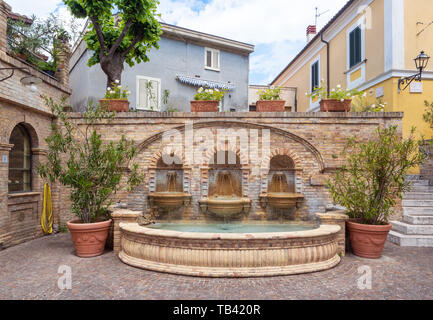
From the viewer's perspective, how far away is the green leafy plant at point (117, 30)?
768 cm

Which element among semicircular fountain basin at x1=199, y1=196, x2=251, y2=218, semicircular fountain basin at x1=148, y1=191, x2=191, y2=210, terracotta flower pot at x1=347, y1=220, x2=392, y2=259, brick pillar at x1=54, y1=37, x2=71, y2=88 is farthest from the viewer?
brick pillar at x1=54, y1=37, x2=71, y2=88

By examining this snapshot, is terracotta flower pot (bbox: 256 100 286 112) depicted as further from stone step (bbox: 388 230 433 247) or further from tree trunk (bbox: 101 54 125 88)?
tree trunk (bbox: 101 54 125 88)

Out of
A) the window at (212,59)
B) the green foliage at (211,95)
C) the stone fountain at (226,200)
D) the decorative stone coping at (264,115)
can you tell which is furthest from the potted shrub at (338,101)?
the window at (212,59)

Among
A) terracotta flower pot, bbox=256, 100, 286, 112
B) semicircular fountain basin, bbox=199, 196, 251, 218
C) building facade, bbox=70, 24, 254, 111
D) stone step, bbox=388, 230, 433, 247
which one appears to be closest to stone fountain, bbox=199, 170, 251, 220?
semicircular fountain basin, bbox=199, 196, 251, 218

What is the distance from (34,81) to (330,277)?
6.40 m

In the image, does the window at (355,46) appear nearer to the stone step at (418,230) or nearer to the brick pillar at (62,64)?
the stone step at (418,230)

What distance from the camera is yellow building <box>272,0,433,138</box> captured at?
31.3ft

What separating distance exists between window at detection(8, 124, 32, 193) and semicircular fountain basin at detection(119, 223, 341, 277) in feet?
13.9

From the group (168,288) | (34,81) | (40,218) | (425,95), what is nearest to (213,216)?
(168,288)

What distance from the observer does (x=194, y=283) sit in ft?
13.6

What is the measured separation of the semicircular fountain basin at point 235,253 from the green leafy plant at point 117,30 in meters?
6.12

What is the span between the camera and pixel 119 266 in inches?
192

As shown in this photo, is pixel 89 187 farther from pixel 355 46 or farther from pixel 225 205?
pixel 355 46

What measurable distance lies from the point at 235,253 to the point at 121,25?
8004 mm
